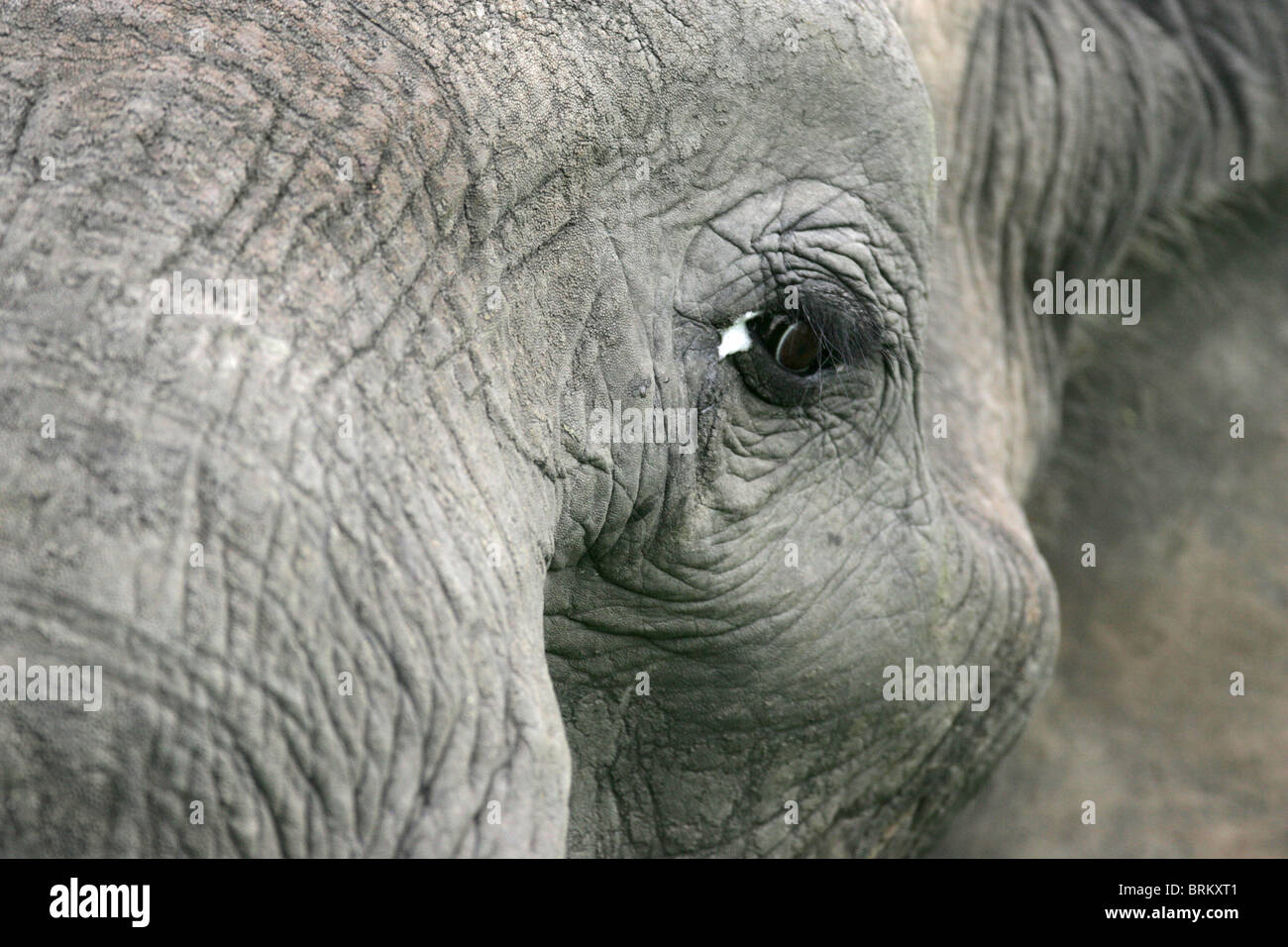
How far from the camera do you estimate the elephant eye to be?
220 cm

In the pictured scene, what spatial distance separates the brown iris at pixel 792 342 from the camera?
2197 mm

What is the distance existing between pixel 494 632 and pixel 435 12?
65cm

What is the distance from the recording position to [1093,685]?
3.43 metres

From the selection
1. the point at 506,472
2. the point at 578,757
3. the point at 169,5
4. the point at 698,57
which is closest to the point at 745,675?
the point at 578,757

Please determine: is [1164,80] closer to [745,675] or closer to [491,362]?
[745,675]
